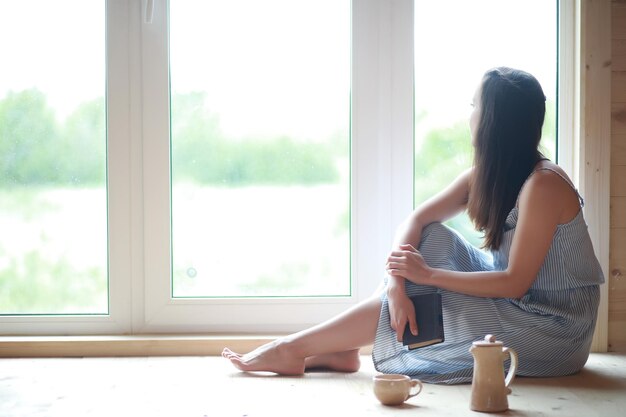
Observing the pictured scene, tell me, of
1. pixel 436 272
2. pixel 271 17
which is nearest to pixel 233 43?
pixel 271 17

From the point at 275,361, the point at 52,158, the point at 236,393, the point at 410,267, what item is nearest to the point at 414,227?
the point at 410,267

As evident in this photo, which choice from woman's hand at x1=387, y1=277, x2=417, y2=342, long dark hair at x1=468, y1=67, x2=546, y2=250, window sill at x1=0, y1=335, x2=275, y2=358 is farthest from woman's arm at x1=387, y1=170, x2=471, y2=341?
window sill at x1=0, y1=335, x2=275, y2=358

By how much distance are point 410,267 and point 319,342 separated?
343 mm

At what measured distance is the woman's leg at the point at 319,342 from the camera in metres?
2.29

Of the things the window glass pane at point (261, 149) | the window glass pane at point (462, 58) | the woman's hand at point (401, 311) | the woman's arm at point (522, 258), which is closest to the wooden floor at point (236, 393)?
the woman's hand at point (401, 311)

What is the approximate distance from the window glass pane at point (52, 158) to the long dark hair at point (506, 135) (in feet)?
4.19

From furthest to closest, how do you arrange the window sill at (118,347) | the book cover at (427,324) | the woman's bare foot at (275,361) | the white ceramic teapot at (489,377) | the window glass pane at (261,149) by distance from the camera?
the window glass pane at (261,149), the window sill at (118,347), the woman's bare foot at (275,361), the book cover at (427,324), the white ceramic teapot at (489,377)

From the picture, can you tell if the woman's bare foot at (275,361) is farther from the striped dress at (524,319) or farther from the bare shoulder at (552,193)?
the bare shoulder at (552,193)

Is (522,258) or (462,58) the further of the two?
(462,58)

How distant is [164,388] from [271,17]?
4.25 ft

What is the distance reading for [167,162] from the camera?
2758 millimetres

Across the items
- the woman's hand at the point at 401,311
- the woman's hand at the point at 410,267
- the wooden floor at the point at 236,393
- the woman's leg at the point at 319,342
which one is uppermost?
the woman's hand at the point at 410,267

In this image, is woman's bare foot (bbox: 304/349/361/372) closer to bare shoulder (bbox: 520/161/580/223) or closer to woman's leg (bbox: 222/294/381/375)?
woman's leg (bbox: 222/294/381/375)

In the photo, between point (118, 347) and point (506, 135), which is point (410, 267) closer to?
point (506, 135)
